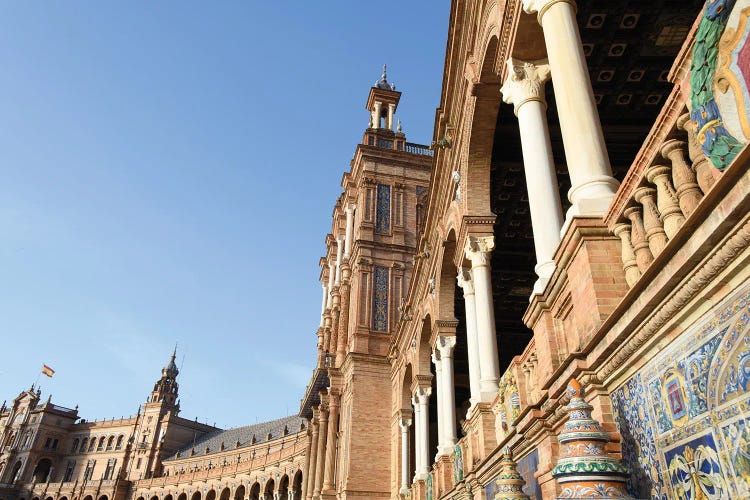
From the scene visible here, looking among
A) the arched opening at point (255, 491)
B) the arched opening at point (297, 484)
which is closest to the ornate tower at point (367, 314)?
the arched opening at point (297, 484)

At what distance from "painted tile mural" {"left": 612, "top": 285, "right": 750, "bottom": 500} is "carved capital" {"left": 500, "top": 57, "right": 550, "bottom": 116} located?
16.0 ft

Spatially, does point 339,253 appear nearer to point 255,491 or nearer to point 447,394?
point 447,394

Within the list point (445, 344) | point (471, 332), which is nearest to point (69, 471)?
point (445, 344)

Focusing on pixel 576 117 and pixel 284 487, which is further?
pixel 284 487

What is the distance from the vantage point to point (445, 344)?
44.9ft

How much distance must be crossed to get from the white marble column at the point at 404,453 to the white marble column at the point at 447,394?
6515 millimetres

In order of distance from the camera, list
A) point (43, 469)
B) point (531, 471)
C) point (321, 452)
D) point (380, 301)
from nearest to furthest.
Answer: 1. point (531, 471)
2. point (380, 301)
3. point (321, 452)
4. point (43, 469)

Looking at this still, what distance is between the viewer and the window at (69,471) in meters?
81.7

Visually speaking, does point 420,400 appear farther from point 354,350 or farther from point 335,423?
point 335,423

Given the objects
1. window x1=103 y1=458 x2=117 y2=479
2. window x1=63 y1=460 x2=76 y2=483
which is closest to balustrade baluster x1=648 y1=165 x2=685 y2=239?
window x1=103 y1=458 x2=117 y2=479

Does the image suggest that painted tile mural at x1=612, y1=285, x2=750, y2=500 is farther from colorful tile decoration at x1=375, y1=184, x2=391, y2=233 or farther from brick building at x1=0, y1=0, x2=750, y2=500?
colorful tile decoration at x1=375, y1=184, x2=391, y2=233

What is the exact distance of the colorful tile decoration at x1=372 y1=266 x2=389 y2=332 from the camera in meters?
25.6

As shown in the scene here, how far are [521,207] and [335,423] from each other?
15535 mm

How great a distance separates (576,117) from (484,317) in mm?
5516
